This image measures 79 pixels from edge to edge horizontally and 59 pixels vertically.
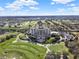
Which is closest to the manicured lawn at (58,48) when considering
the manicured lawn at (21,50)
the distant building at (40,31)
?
the manicured lawn at (21,50)

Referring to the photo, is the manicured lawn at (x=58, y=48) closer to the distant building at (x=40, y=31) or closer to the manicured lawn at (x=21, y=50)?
the manicured lawn at (x=21, y=50)

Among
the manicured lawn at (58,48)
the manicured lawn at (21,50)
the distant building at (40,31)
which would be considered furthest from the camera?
the distant building at (40,31)

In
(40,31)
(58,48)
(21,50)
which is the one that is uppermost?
(40,31)

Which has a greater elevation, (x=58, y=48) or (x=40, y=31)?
(x=40, y=31)

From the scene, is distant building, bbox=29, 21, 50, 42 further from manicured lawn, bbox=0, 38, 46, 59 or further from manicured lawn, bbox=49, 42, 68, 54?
manicured lawn, bbox=49, 42, 68, 54

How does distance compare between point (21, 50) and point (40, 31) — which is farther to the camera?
point (40, 31)

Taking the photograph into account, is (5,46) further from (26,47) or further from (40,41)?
(40,41)

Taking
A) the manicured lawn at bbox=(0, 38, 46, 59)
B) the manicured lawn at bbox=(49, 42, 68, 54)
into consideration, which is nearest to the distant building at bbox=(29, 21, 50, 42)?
the manicured lawn at bbox=(0, 38, 46, 59)

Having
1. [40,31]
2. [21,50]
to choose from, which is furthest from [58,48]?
[21,50]

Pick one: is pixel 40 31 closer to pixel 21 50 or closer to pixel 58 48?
pixel 58 48
